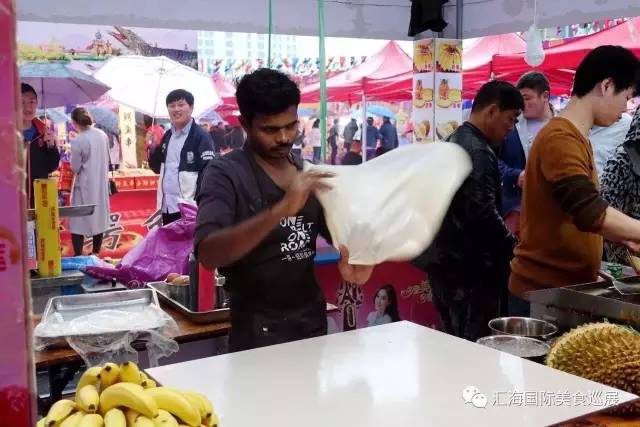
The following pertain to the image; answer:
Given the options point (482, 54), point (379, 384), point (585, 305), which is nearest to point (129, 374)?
point (379, 384)

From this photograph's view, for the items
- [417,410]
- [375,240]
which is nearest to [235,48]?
[375,240]

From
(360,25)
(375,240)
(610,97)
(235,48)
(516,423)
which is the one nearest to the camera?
(516,423)

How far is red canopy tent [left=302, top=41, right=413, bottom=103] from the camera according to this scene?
6355mm

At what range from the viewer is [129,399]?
35.8 inches

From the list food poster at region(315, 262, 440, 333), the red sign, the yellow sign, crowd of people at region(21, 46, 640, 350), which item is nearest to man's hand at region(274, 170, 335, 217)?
crowd of people at region(21, 46, 640, 350)

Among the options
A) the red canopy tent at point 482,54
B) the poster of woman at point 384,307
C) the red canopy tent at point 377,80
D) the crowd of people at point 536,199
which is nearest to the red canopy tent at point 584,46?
the red canopy tent at point 482,54

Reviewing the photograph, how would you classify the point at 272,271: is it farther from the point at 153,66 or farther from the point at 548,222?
the point at 153,66

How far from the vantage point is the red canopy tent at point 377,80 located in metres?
6.36

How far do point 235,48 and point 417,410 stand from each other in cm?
553

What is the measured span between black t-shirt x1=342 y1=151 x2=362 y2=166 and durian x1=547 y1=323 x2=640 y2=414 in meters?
6.26

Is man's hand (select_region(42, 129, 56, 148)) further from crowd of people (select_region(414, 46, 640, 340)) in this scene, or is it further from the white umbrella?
crowd of people (select_region(414, 46, 640, 340))

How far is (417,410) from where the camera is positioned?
1186mm

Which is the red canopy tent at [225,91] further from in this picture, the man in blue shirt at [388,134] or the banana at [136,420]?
the banana at [136,420]

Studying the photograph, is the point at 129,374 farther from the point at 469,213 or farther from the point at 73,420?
the point at 469,213
